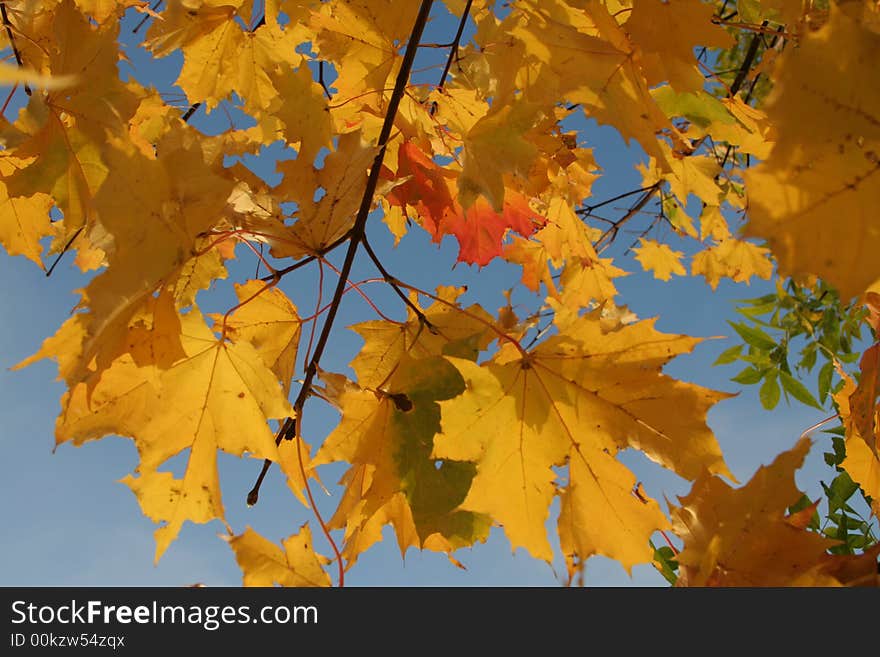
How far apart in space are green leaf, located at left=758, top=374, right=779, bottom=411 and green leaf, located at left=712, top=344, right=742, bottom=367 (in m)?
0.15

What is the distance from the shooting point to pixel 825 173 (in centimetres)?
50

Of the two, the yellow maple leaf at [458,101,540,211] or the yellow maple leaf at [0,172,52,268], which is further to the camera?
the yellow maple leaf at [0,172,52,268]

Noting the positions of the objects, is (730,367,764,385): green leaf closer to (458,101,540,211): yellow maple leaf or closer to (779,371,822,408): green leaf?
(779,371,822,408): green leaf

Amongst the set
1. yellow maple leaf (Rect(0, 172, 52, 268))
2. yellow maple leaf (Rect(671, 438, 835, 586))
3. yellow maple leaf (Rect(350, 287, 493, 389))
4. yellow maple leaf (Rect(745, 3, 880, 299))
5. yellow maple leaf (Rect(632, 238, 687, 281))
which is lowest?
yellow maple leaf (Rect(671, 438, 835, 586))

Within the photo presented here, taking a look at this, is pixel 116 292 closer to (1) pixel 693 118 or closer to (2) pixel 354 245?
(2) pixel 354 245

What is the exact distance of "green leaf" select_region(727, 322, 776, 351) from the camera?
2281 mm

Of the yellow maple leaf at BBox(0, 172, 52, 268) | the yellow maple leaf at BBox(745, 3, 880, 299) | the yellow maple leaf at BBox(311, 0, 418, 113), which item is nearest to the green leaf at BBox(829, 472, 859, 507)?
the yellow maple leaf at BBox(745, 3, 880, 299)

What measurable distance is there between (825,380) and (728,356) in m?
0.32

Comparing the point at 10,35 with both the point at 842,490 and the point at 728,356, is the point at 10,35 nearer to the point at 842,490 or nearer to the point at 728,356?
the point at 842,490

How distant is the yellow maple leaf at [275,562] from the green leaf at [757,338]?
1.90 m

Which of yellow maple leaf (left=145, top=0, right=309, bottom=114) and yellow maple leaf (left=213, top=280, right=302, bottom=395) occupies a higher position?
yellow maple leaf (left=145, top=0, right=309, bottom=114)

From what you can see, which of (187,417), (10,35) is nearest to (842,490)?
(187,417)

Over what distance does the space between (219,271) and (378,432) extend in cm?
47
